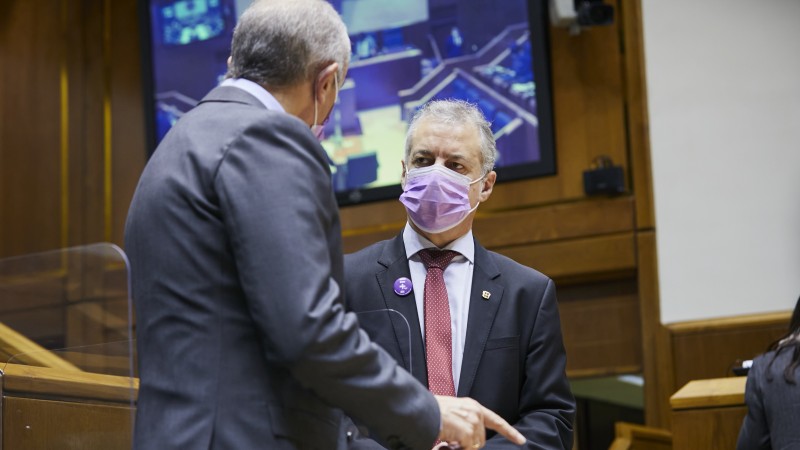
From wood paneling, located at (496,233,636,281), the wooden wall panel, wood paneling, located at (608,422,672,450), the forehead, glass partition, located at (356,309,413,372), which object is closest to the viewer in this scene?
glass partition, located at (356,309,413,372)

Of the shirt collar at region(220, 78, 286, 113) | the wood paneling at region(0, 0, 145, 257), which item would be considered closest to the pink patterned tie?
the shirt collar at region(220, 78, 286, 113)

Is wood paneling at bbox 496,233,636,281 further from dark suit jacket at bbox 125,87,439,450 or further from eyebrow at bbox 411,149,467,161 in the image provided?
dark suit jacket at bbox 125,87,439,450

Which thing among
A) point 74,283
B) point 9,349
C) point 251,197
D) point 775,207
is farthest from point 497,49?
point 251,197

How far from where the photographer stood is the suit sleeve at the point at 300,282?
1.60m

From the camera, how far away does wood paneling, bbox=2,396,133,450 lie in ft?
7.42

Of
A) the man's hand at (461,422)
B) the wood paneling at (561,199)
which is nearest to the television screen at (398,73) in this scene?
the wood paneling at (561,199)

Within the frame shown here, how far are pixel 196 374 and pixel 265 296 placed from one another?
0.52 ft

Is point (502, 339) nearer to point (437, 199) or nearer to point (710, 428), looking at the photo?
point (437, 199)

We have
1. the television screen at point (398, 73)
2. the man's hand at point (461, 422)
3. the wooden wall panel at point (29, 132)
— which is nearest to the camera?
the man's hand at point (461, 422)

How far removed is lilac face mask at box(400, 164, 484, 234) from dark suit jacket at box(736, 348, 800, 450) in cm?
109

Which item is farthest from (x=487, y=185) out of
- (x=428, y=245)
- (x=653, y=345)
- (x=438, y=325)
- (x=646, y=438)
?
(x=653, y=345)

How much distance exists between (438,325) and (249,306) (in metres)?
1.04

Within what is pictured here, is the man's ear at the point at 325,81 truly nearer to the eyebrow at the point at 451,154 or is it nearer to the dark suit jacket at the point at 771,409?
the eyebrow at the point at 451,154

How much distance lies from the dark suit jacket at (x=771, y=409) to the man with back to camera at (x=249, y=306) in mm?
1724
